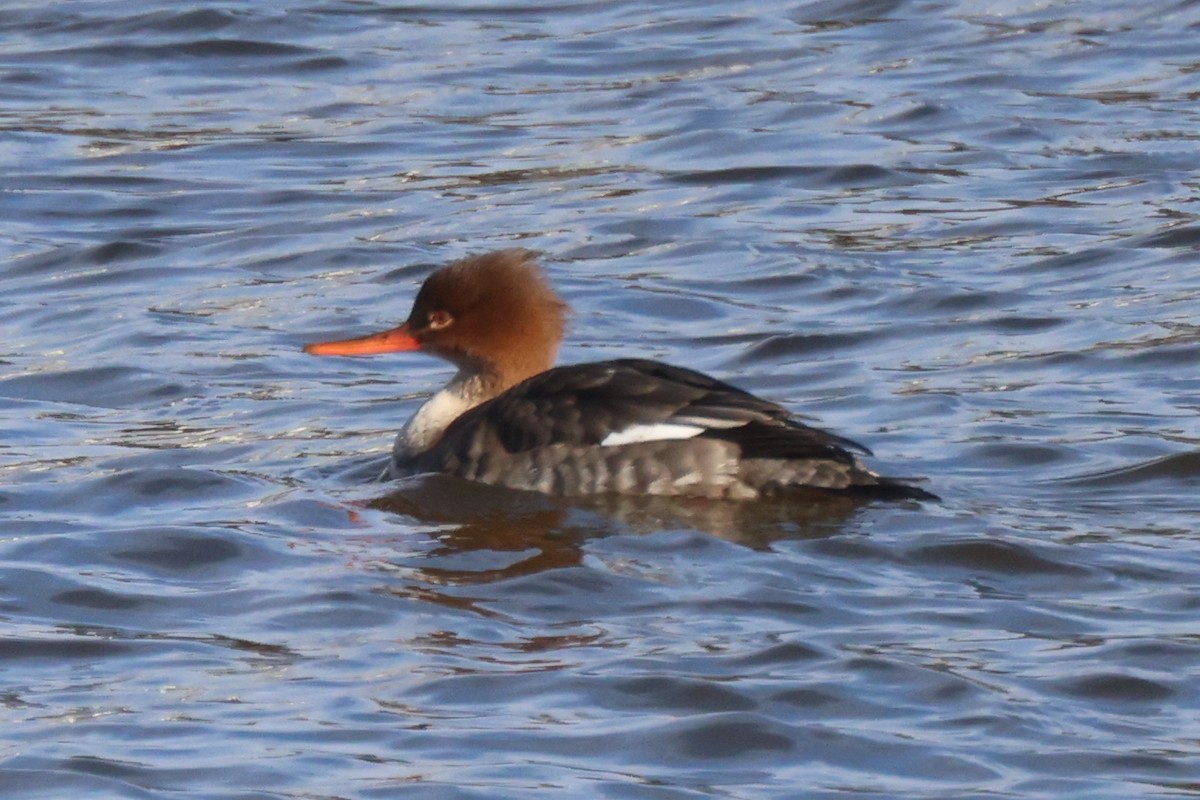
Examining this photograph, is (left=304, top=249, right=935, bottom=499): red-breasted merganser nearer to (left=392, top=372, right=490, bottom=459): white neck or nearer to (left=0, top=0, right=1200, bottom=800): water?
(left=392, top=372, right=490, bottom=459): white neck

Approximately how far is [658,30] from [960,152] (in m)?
3.71

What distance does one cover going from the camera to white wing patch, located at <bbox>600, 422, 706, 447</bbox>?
26.3 ft

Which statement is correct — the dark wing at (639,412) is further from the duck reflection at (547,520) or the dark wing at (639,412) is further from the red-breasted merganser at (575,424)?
the duck reflection at (547,520)

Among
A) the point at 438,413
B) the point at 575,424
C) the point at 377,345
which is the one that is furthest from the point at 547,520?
the point at 377,345

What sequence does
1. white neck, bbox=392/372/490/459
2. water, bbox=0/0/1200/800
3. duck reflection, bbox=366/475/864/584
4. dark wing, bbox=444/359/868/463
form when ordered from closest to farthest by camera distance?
water, bbox=0/0/1200/800
duck reflection, bbox=366/475/864/584
dark wing, bbox=444/359/868/463
white neck, bbox=392/372/490/459

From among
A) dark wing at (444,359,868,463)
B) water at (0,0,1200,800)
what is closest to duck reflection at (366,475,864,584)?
water at (0,0,1200,800)

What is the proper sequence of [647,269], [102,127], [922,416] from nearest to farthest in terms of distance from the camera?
[922,416], [647,269], [102,127]

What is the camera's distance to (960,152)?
12906 millimetres

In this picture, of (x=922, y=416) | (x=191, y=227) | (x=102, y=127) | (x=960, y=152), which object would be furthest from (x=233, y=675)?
(x=102, y=127)

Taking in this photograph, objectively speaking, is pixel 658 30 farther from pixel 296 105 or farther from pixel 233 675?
pixel 233 675

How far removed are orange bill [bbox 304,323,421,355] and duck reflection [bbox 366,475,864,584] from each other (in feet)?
2.42

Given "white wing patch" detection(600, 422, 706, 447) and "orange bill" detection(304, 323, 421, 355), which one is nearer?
"white wing patch" detection(600, 422, 706, 447)

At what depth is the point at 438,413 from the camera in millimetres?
8875

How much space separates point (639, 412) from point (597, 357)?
6.95 ft
